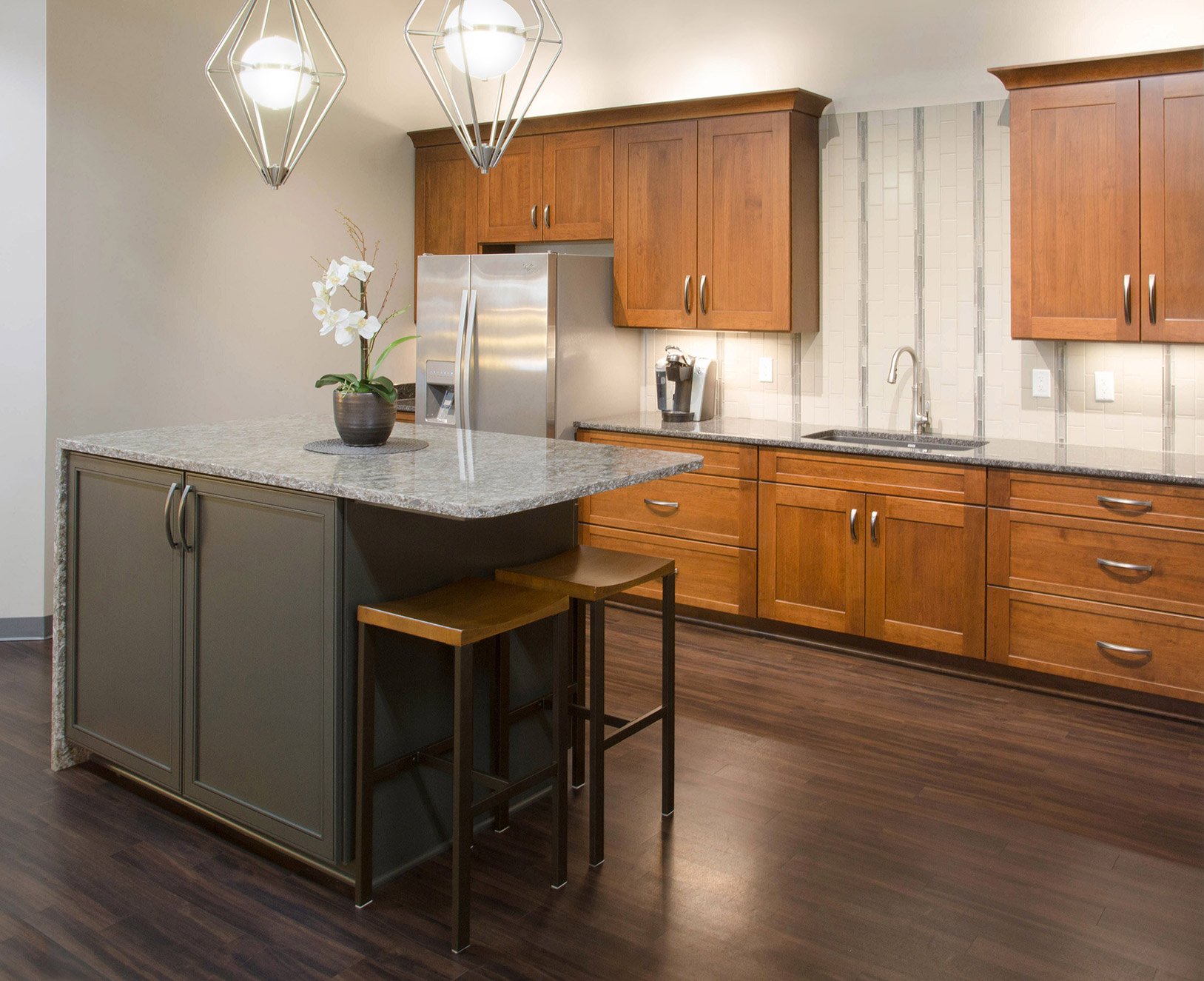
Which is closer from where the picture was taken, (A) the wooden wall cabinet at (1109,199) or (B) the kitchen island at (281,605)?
(B) the kitchen island at (281,605)

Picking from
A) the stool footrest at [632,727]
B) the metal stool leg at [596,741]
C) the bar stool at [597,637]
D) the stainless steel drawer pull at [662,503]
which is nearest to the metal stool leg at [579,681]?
the bar stool at [597,637]

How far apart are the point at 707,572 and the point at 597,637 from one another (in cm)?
212

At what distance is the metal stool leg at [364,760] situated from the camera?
2.50 metres

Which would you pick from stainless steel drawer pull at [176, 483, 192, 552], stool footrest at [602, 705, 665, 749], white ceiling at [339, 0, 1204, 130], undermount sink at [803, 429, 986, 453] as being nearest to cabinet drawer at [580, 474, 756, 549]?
undermount sink at [803, 429, 986, 453]

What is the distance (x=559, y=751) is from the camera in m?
2.59

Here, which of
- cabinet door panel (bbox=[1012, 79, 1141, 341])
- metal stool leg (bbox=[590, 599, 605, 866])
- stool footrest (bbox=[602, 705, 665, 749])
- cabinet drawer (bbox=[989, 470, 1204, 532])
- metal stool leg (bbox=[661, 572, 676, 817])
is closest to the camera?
metal stool leg (bbox=[590, 599, 605, 866])

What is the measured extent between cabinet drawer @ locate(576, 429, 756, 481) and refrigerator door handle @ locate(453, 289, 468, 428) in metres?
0.81

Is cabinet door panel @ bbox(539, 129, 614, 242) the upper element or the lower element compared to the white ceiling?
lower

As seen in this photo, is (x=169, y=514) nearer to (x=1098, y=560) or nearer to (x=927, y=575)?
(x=927, y=575)

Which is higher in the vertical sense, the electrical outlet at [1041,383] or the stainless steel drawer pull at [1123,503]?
the electrical outlet at [1041,383]

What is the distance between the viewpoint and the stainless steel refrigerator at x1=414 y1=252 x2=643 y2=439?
15.9 feet

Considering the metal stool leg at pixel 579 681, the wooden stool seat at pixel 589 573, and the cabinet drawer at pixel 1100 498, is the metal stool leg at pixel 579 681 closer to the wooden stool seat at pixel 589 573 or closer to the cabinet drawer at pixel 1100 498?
the wooden stool seat at pixel 589 573

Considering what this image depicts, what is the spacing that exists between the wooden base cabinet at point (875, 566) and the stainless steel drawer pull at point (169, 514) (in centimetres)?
239

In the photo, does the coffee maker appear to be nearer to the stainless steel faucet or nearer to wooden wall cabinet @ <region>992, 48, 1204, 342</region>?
the stainless steel faucet
